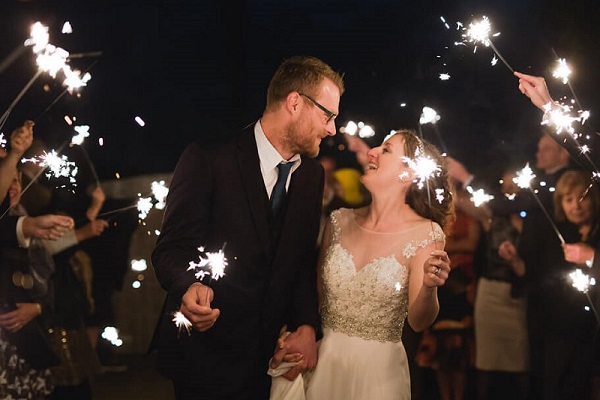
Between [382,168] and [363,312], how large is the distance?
26.8 inches

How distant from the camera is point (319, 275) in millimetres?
2895

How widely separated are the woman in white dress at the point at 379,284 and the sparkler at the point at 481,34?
783mm

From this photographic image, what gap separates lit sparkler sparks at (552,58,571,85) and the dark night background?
0.12 ft

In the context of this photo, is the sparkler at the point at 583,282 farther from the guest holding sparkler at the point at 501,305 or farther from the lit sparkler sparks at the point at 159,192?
the lit sparkler sparks at the point at 159,192

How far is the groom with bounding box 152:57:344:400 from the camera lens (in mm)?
2559

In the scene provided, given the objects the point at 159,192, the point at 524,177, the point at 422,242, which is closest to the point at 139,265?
the point at 159,192

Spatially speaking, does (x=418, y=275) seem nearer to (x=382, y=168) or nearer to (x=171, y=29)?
(x=382, y=168)

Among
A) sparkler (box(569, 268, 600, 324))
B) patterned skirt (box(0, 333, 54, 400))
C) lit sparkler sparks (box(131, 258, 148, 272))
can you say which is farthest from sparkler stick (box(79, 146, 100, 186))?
sparkler (box(569, 268, 600, 324))

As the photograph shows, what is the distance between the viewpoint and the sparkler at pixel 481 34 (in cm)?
329

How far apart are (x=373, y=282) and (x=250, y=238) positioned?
585 millimetres

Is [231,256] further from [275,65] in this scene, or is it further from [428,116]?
[428,116]

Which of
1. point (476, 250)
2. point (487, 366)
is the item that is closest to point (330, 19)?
point (476, 250)

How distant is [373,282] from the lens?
8.94 ft

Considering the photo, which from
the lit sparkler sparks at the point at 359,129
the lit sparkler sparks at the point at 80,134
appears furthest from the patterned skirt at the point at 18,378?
the lit sparkler sparks at the point at 359,129
